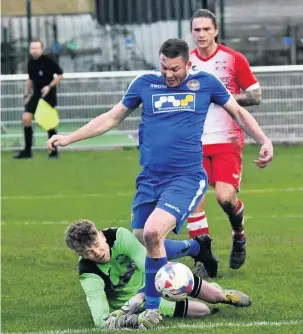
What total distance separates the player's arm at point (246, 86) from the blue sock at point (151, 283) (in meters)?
2.42

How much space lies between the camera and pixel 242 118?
8.15 metres

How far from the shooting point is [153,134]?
789cm

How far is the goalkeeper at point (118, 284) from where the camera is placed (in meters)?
→ 7.50

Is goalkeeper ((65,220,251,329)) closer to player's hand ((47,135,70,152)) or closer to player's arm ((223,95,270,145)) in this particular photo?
player's hand ((47,135,70,152))

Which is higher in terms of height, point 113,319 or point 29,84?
point 29,84

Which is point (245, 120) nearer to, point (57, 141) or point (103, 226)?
point (57, 141)

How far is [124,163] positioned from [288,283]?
10.2m

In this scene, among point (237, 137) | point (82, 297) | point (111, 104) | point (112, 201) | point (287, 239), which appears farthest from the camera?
point (111, 104)

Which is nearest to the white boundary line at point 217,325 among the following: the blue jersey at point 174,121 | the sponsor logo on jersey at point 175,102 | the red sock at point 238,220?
the blue jersey at point 174,121

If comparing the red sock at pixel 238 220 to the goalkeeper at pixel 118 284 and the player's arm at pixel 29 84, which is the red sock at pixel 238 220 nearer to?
the goalkeeper at pixel 118 284

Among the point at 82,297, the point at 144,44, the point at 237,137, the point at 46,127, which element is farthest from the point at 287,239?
the point at 144,44

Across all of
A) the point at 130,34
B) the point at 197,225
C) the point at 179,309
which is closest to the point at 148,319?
the point at 179,309

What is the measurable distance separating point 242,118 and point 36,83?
1241 cm

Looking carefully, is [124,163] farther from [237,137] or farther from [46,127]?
[237,137]
